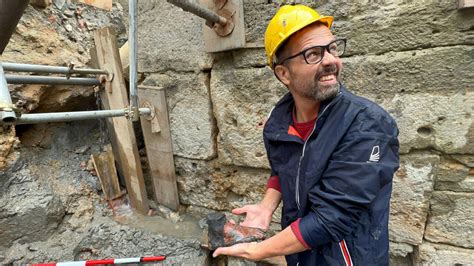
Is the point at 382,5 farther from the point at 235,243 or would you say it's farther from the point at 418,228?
the point at 235,243

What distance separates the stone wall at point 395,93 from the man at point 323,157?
578mm

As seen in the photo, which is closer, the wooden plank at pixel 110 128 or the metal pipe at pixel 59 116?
the metal pipe at pixel 59 116

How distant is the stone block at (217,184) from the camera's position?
7.62ft

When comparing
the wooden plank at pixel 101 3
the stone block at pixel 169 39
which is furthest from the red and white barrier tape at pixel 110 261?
the wooden plank at pixel 101 3

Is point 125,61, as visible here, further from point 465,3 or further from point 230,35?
point 465,3

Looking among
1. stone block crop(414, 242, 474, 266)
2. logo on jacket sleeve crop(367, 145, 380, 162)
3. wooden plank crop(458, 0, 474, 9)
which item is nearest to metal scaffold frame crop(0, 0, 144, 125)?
logo on jacket sleeve crop(367, 145, 380, 162)

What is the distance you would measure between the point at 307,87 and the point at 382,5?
34.0 inches

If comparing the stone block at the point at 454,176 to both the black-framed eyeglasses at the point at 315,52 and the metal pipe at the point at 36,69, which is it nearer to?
the black-framed eyeglasses at the point at 315,52

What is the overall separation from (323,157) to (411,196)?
1049mm

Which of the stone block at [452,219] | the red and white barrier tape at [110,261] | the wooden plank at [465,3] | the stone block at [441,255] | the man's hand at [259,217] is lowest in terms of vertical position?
the red and white barrier tape at [110,261]

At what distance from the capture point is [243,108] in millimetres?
2160

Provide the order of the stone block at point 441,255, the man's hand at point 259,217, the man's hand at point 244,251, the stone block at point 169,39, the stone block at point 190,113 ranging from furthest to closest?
the stone block at point 190,113 < the stone block at point 169,39 < the stone block at point 441,255 < the man's hand at point 259,217 < the man's hand at point 244,251

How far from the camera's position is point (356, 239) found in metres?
1.20

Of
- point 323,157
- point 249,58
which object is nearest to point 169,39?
point 249,58
